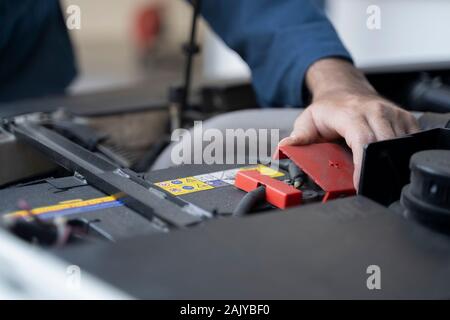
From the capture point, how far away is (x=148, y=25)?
5699 mm

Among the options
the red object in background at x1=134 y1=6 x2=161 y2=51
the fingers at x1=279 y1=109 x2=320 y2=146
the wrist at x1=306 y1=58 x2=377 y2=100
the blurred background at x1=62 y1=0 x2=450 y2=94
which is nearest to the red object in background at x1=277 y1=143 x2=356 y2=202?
the fingers at x1=279 y1=109 x2=320 y2=146

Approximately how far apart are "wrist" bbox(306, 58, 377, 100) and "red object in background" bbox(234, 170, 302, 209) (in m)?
0.26

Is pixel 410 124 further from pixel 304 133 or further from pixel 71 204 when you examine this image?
pixel 71 204

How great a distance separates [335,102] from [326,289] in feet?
1.26

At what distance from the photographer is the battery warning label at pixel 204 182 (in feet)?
2.02

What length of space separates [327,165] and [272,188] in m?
0.09

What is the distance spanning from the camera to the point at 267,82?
1087mm

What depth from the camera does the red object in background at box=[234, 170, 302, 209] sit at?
573mm

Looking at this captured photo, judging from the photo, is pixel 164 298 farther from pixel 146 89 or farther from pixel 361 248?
pixel 146 89

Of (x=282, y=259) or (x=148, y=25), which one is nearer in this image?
(x=282, y=259)

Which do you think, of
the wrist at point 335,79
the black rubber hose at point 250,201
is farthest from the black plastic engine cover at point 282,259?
the wrist at point 335,79

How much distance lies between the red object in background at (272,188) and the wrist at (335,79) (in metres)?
0.26

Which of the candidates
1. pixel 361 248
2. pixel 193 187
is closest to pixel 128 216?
pixel 193 187

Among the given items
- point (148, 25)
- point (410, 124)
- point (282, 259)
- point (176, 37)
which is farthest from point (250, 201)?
point (176, 37)
